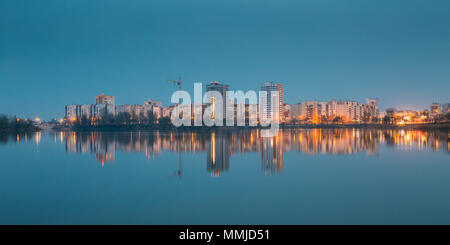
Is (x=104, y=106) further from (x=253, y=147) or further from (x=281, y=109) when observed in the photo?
(x=253, y=147)

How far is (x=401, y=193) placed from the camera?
6246mm

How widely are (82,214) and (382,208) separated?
5.17m

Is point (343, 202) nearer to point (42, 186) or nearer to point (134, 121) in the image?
point (42, 186)

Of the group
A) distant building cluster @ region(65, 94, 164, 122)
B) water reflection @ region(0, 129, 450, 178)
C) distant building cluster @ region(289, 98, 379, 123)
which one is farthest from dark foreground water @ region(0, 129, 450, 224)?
distant building cluster @ region(289, 98, 379, 123)

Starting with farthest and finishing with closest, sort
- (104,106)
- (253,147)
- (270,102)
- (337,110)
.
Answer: (270,102) < (337,110) < (104,106) < (253,147)

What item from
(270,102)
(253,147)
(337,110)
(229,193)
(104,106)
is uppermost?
(270,102)

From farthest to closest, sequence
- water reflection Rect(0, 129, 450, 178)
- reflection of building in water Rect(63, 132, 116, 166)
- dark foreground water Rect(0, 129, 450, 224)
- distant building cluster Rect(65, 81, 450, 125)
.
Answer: distant building cluster Rect(65, 81, 450, 125), reflection of building in water Rect(63, 132, 116, 166), water reflection Rect(0, 129, 450, 178), dark foreground water Rect(0, 129, 450, 224)

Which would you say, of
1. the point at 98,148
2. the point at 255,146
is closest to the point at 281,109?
the point at 255,146

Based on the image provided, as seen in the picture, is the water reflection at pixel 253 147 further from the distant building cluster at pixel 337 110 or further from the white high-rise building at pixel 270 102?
the white high-rise building at pixel 270 102

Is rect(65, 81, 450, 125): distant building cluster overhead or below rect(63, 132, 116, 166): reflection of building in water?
overhead

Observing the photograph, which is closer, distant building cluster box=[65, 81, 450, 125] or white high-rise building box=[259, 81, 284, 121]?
distant building cluster box=[65, 81, 450, 125]

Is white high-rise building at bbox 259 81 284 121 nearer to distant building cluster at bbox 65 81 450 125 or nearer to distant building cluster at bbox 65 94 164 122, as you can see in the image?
distant building cluster at bbox 65 81 450 125

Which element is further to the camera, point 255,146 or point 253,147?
point 255,146

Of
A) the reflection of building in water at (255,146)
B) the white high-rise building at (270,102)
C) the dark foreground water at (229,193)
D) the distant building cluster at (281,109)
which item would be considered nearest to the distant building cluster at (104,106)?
the distant building cluster at (281,109)
